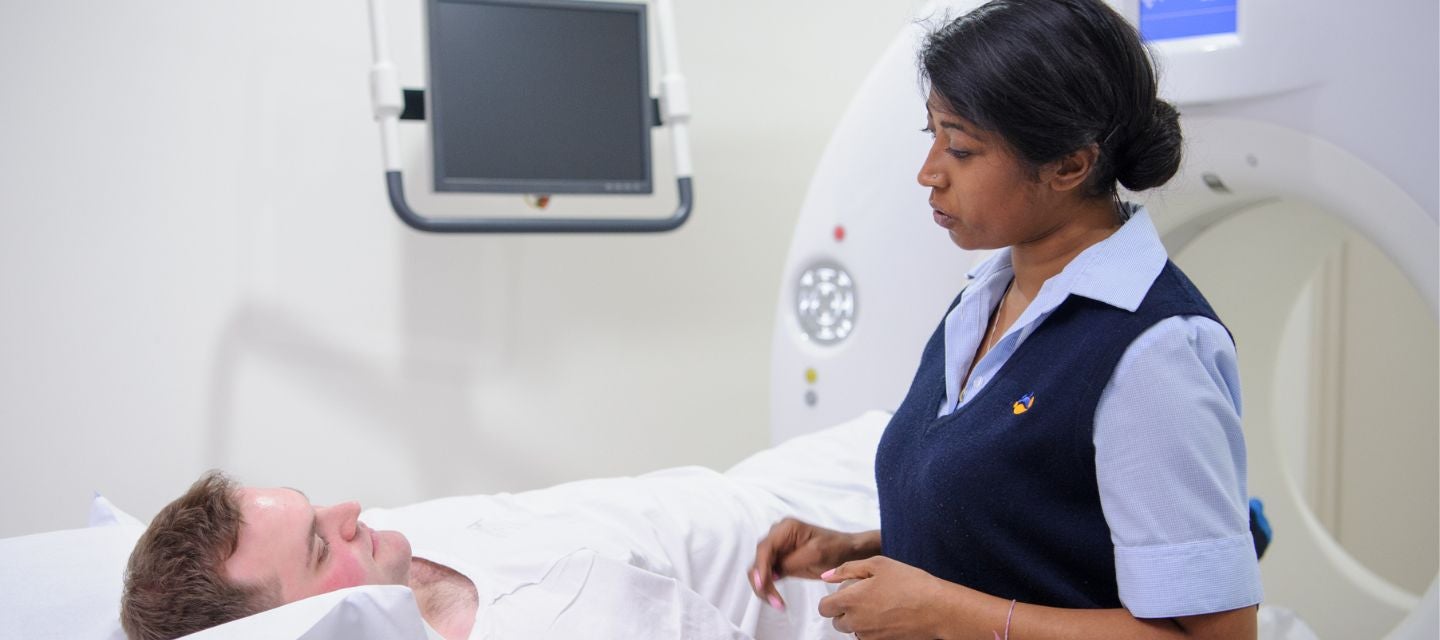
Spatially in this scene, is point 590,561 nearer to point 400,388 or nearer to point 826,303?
point 826,303

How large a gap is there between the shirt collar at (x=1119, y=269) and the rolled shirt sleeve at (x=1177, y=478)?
4cm

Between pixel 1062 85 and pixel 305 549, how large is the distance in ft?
2.64

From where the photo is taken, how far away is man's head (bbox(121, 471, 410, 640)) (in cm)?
105

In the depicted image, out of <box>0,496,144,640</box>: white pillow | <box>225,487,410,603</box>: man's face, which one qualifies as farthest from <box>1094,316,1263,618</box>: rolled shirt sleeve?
<box>0,496,144,640</box>: white pillow

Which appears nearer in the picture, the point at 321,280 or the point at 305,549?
the point at 305,549

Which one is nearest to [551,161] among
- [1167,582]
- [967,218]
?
[967,218]

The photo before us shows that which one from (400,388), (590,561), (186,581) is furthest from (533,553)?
(400,388)

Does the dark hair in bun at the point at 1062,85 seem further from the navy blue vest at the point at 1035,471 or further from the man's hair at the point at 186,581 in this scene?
the man's hair at the point at 186,581

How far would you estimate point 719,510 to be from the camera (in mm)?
1425

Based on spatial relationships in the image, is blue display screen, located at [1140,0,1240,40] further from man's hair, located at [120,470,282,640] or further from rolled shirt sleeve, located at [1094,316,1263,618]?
man's hair, located at [120,470,282,640]

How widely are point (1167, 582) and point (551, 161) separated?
126 cm

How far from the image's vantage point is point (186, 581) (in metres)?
1.05

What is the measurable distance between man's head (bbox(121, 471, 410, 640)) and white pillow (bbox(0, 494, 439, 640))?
10 centimetres

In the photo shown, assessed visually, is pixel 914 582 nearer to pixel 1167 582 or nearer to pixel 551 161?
pixel 1167 582
